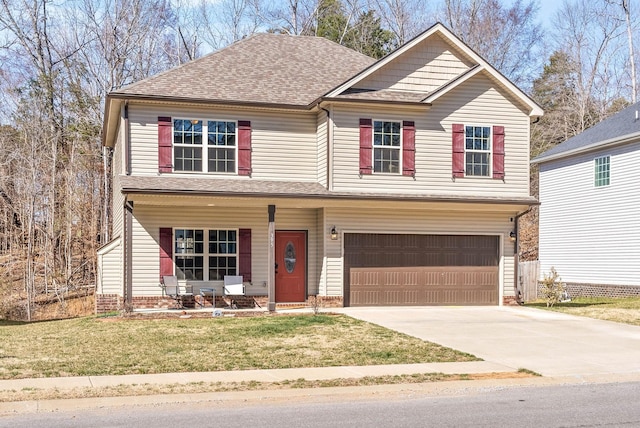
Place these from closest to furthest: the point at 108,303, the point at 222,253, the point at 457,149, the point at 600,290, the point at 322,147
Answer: the point at 108,303, the point at 222,253, the point at 322,147, the point at 457,149, the point at 600,290

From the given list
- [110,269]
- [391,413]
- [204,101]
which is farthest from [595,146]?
[391,413]

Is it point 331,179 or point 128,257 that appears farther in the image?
point 331,179

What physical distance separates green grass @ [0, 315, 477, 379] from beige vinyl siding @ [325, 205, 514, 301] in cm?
338

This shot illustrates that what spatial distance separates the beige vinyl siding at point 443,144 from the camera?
70.4 ft

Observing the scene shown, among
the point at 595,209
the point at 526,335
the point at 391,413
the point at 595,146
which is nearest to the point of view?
the point at 391,413

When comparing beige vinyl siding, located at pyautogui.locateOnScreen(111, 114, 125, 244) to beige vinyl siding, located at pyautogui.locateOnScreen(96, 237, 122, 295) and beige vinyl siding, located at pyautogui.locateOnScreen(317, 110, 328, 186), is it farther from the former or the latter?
beige vinyl siding, located at pyautogui.locateOnScreen(317, 110, 328, 186)

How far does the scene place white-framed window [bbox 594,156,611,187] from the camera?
28.8 metres

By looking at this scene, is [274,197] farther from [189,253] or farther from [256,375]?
[256,375]

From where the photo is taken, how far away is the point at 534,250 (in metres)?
39.1

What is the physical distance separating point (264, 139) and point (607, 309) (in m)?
11.0

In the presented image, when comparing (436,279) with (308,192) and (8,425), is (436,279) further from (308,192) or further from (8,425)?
(8,425)

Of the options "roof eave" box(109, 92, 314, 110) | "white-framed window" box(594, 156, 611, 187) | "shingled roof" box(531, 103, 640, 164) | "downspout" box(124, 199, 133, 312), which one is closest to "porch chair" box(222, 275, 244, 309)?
"downspout" box(124, 199, 133, 312)

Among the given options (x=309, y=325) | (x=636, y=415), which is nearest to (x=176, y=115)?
(x=309, y=325)

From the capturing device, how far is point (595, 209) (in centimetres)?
2945
